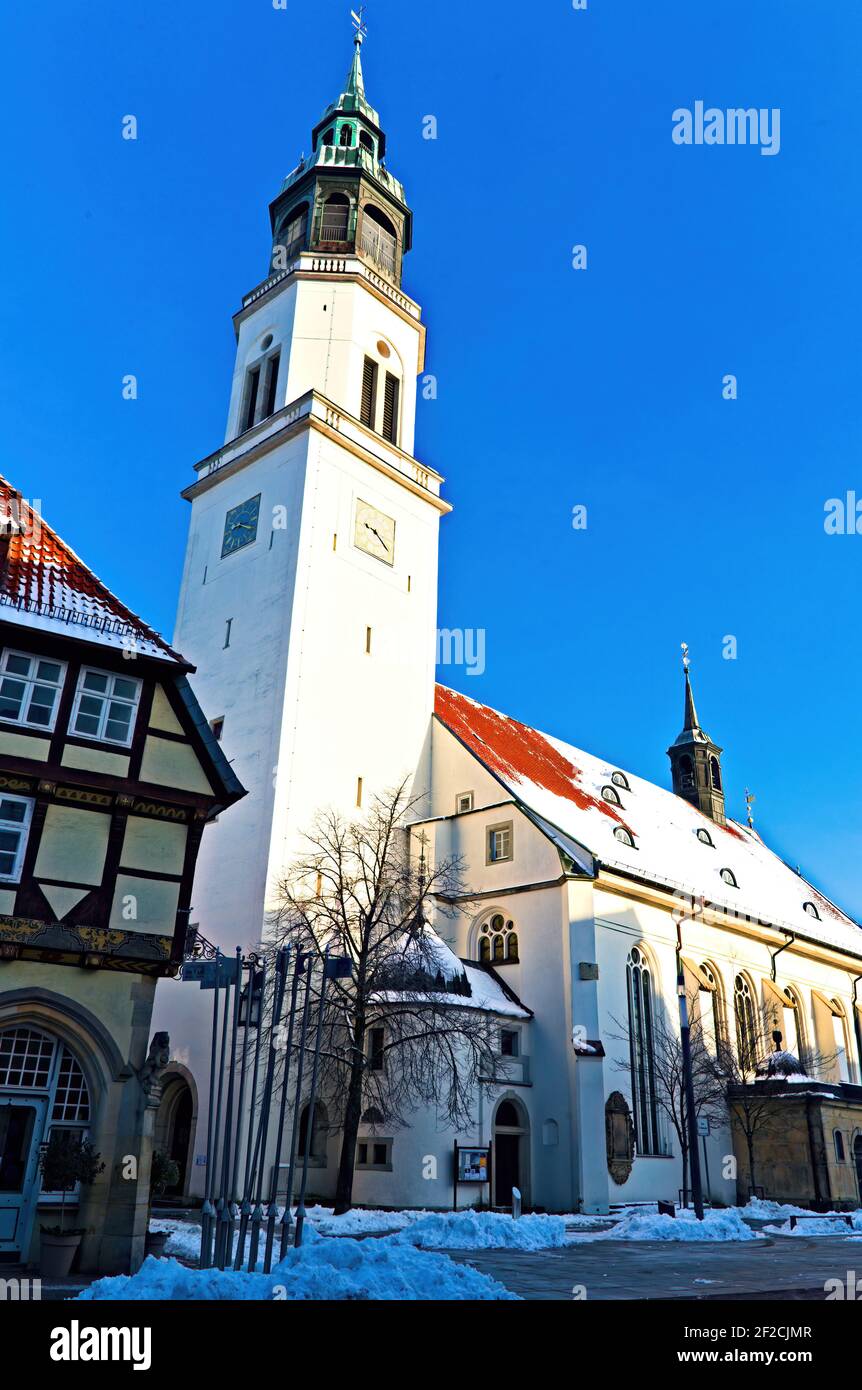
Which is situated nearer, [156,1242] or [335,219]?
[156,1242]

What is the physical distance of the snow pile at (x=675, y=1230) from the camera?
2050 centimetres

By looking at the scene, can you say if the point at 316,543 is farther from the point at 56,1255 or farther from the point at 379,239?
the point at 56,1255

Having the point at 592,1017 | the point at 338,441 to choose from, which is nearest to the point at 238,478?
the point at 338,441

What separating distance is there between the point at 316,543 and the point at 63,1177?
70.3 ft

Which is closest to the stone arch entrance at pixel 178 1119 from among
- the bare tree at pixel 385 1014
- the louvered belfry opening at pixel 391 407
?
the bare tree at pixel 385 1014

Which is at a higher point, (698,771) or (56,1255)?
(698,771)

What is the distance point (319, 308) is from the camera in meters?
37.0

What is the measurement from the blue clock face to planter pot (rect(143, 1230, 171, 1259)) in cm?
2188

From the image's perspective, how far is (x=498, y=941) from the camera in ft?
101

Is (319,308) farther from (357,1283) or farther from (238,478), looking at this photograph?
(357,1283)

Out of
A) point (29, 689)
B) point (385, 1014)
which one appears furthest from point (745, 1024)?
point (29, 689)

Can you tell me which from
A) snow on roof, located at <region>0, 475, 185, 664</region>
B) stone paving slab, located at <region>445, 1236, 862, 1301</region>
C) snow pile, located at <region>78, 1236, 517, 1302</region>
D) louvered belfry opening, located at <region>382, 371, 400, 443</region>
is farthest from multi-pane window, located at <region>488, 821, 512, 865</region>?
snow pile, located at <region>78, 1236, 517, 1302</region>

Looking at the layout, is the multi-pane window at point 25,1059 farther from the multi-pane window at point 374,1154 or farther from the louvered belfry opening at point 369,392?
the louvered belfry opening at point 369,392
